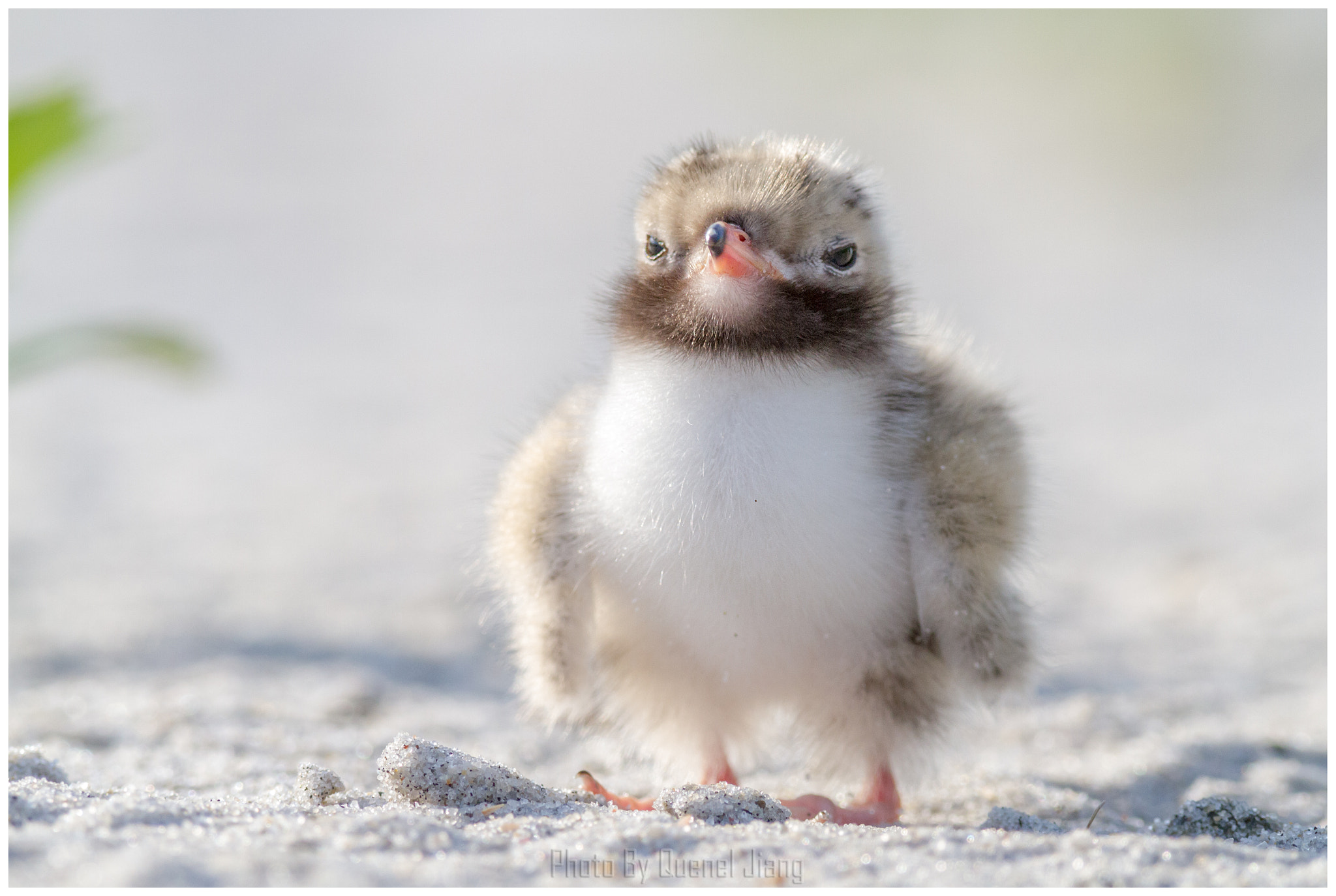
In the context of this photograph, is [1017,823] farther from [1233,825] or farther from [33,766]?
[33,766]

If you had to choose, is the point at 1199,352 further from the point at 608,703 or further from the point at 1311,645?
the point at 608,703

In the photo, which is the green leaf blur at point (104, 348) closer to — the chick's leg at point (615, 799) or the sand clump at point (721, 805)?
the chick's leg at point (615, 799)

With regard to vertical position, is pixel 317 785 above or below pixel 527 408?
below

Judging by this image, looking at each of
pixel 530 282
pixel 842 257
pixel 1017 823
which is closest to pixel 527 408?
pixel 842 257

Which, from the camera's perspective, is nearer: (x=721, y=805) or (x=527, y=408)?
(x=721, y=805)

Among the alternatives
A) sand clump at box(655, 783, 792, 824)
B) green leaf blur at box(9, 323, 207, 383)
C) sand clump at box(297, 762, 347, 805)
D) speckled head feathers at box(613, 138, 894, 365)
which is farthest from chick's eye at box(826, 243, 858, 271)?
green leaf blur at box(9, 323, 207, 383)
